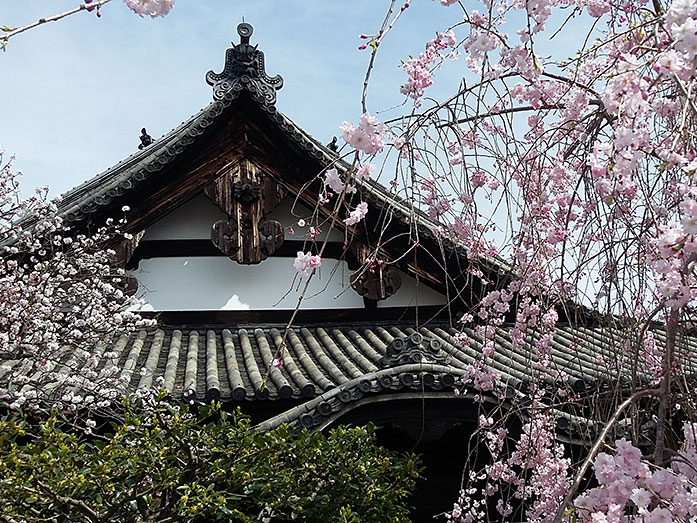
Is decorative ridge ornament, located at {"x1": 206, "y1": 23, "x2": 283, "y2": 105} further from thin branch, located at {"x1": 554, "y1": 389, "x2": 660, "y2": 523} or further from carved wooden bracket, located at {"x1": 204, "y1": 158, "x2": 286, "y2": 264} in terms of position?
thin branch, located at {"x1": 554, "y1": 389, "x2": 660, "y2": 523}

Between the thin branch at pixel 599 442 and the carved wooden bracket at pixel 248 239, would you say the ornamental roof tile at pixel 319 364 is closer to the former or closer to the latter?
the carved wooden bracket at pixel 248 239

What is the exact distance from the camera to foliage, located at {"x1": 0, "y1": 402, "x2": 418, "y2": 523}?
387cm

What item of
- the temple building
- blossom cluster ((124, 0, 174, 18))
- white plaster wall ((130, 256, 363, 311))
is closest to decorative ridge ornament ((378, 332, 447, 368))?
the temple building

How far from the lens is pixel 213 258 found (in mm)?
7383

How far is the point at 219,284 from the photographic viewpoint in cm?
730

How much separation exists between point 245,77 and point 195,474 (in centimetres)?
425

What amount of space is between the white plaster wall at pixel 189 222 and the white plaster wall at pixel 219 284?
0.24 m

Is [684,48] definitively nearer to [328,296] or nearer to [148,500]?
[148,500]

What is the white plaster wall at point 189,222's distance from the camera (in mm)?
7316

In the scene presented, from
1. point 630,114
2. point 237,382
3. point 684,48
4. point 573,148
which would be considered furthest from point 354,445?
point 684,48

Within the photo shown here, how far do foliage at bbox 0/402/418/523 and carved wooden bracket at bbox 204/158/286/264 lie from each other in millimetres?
2658

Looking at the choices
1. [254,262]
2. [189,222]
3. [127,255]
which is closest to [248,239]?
[254,262]

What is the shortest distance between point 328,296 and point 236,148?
176cm

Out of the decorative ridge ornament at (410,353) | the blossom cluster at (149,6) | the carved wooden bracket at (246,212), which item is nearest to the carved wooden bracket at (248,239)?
the carved wooden bracket at (246,212)
